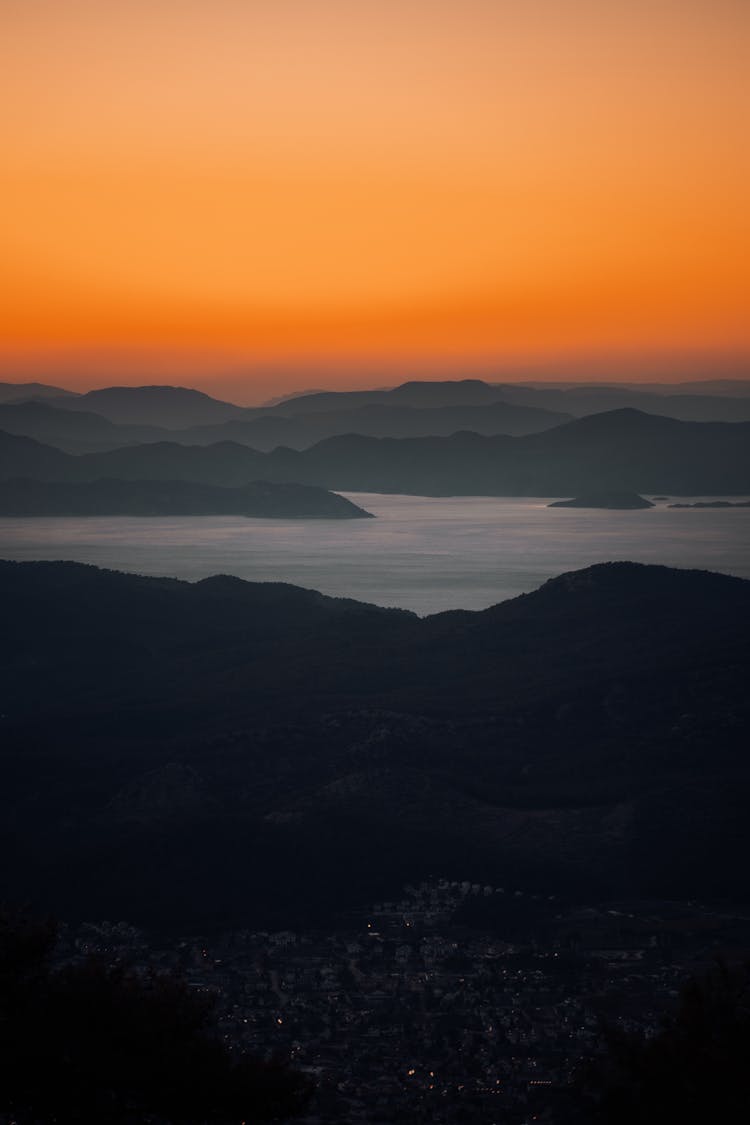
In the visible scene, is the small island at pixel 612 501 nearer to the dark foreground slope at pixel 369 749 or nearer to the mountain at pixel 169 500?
the mountain at pixel 169 500

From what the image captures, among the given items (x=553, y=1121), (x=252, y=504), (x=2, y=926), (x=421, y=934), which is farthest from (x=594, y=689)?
(x=252, y=504)

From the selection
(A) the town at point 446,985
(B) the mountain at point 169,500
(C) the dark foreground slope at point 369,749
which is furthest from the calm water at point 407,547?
(A) the town at point 446,985

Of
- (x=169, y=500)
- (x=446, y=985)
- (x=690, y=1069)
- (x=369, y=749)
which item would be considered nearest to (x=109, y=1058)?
(x=690, y=1069)

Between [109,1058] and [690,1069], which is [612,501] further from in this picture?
[109,1058]

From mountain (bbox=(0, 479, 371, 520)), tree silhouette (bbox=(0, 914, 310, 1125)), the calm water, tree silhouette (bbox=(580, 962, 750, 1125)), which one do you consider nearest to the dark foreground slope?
tree silhouette (bbox=(0, 914, 310, 1125))

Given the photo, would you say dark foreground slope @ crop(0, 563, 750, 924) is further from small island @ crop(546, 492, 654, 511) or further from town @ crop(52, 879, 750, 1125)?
small island @ crop(546, 492, 654, 511)

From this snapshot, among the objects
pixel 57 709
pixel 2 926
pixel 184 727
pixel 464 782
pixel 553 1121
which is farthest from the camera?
pixel 57 709

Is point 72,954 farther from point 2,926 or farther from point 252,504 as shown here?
point 252,504
